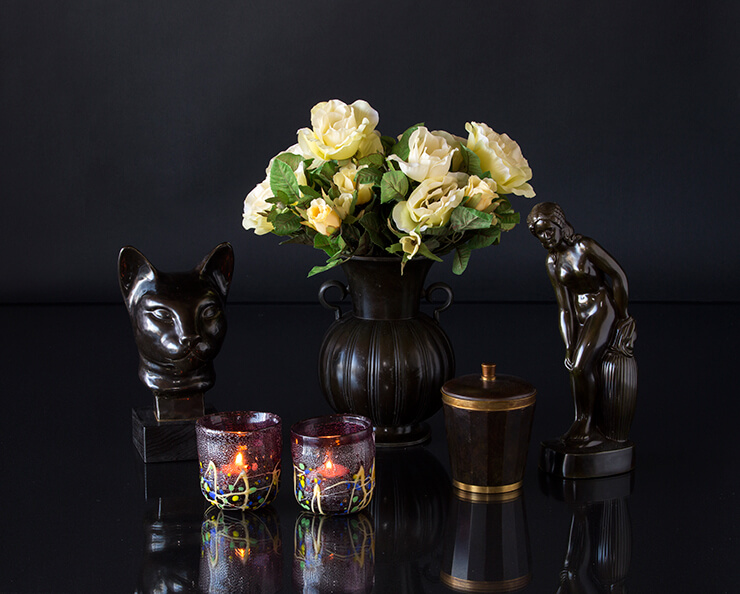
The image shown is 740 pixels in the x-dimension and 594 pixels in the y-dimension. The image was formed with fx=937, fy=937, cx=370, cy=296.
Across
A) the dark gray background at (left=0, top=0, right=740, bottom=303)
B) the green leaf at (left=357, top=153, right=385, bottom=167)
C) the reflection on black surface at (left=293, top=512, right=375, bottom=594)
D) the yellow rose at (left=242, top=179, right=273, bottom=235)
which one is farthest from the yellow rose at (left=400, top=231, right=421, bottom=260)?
the dark gray background at (left=0, top=0, right=740, bottom=303)

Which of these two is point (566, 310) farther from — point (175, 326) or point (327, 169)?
point (175, 326)

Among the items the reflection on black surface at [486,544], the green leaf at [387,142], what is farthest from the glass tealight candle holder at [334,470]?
the green leaf at [387,142]

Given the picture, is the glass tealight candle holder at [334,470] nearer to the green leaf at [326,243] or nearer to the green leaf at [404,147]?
the green leaf at [326,243]

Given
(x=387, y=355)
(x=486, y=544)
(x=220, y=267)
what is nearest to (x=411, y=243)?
(x=387, y=355)

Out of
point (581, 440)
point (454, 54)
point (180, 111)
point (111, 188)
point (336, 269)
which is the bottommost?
point (581, 440)

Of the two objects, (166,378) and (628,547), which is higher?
(166,378)

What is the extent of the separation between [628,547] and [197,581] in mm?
476

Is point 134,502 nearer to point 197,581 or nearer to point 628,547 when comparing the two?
point 197,581

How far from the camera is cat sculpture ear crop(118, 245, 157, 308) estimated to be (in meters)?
1.29

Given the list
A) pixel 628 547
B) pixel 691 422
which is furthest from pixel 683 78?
pixel 628 547

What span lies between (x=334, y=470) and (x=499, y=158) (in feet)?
1.52

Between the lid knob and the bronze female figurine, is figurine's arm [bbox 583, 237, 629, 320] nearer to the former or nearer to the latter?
the bronze female figurine

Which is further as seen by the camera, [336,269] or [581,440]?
[336,269]

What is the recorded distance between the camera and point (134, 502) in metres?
1.19
